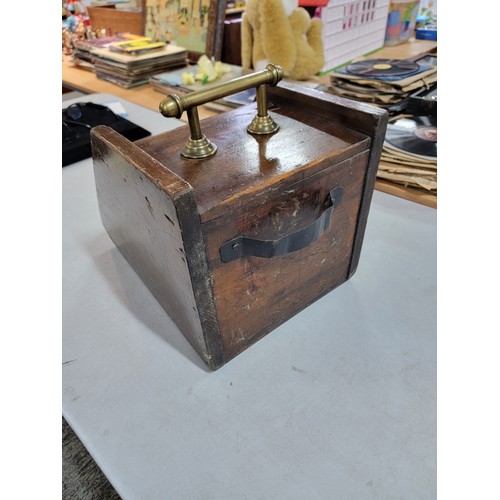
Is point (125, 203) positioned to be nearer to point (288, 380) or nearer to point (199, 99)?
point (199, 99)

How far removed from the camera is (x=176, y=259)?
478mm

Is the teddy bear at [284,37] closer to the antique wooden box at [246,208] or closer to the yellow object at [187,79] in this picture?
the yellow object at [187,79]

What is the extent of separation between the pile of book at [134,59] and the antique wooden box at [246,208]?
40.3 inches

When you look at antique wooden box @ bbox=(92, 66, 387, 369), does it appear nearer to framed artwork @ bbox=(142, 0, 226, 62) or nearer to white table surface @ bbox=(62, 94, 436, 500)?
white table surface @ bbox=(62, 94, 436, 500)

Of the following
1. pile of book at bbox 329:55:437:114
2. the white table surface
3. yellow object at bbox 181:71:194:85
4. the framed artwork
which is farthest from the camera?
the framed artwork

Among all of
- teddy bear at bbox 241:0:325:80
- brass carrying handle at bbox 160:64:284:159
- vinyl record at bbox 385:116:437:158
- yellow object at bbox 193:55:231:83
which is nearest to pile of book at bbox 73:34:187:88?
yellow object at bbox 193:55:231:83

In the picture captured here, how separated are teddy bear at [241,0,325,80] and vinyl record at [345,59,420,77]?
0.66 feet

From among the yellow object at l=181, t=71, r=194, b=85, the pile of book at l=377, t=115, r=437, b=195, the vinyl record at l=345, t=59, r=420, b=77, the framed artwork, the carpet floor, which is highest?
the framed artwork

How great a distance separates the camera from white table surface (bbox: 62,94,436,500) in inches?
17.7

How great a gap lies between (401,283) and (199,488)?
438 mm

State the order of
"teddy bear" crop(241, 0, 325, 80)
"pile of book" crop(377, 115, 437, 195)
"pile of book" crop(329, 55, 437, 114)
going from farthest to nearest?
1. "teddy bear" crop(241, 0, 325, 80)
2. "pile of book" crop(329, 55, 437, 114)
3. "pile of book" crop(377, 115, 437, 195)

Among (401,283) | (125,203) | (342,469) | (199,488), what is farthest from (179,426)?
(401,283)

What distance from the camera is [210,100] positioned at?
50 cm

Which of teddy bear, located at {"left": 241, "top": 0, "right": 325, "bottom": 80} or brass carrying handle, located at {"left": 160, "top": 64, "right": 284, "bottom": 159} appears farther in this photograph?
teddy bear, located at {"left": 241, "top": 0, "right": 325, "bottom": 80}
